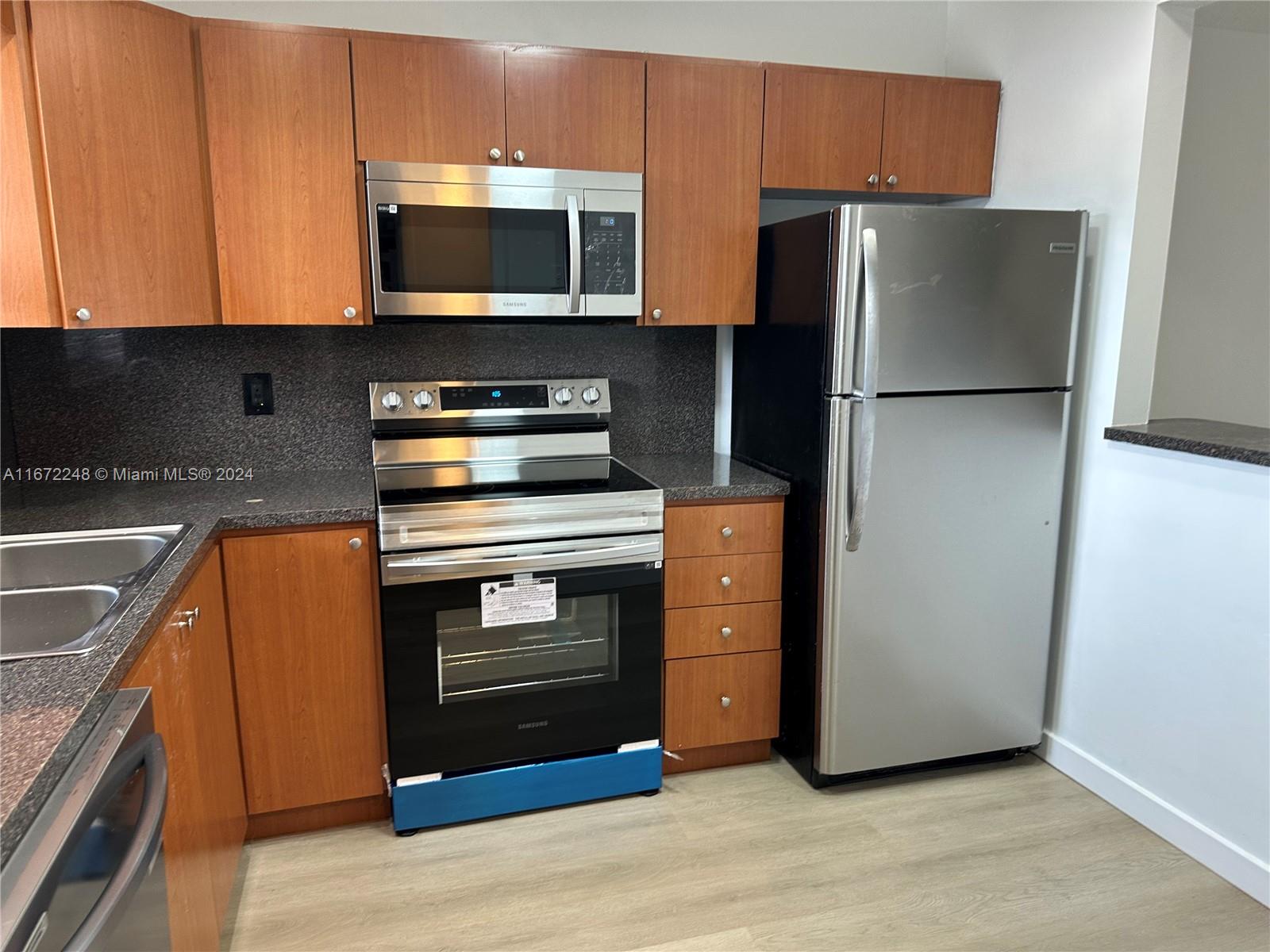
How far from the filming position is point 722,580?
2428 millimetres

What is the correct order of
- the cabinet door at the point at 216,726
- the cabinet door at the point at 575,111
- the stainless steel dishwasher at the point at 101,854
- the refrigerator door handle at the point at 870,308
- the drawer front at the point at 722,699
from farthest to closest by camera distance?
the drawer front at the point at 722,699 → the cabinet door at the point at 575,111 → the refrigerator door handle at the point at 870,308 → the cabinet door at the point at 216,726 → the stainless steel dishwasher at the point at 101,854

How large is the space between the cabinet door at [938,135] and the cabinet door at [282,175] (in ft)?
5.06

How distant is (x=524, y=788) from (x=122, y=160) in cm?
182

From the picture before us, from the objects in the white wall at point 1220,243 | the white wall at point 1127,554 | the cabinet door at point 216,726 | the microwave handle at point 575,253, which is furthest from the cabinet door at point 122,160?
the white wall at point 1220,243

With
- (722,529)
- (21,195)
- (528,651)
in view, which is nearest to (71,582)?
(21,195)

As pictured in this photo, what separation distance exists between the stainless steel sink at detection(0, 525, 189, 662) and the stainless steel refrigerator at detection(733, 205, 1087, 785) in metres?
1.59

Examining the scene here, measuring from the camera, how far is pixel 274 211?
7.00ft

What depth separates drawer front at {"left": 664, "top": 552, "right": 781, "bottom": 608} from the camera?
7.83 feet

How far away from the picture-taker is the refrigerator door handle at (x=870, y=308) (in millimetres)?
2105

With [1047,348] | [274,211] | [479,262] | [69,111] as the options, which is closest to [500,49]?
[479,262]

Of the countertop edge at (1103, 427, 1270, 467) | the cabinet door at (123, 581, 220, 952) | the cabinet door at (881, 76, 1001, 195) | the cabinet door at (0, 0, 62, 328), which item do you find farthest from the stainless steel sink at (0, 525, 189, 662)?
the countertop edge at (1103, 427, 1270, 467)

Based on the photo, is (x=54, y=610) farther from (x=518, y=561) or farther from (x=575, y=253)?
(x=575, y=253)

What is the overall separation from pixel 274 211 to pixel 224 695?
1.18 meters

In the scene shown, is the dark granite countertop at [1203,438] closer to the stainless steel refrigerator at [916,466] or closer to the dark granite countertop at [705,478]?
the stainless steel refrigerator at [916,466]
